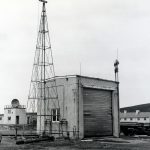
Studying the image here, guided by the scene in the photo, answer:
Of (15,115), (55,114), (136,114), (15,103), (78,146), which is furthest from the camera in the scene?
(136,114)

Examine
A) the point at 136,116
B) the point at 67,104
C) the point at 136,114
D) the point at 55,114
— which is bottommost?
the point at 136,116

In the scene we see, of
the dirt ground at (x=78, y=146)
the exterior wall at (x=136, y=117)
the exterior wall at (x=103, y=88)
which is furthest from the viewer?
the exterior wall at (x=136, y=117)

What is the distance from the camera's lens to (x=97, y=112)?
3241 cm

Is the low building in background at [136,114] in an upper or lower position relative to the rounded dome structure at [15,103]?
lower

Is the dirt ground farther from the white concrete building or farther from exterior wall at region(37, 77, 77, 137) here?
the white concrete building

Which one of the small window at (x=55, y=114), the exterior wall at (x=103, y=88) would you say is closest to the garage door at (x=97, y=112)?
the exterior wall at (x=103, y=88)

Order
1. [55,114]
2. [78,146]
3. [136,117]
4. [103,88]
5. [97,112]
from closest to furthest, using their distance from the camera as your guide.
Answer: [78,146] < [55,114] < [97,112] < [103,88] < [136,117]

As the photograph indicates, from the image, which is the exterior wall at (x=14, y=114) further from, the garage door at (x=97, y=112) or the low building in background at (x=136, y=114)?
the garage door at (x=97, y=112)

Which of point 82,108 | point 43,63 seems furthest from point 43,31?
point 82,108

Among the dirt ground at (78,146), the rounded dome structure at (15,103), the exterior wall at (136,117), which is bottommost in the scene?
the dirt ground at (78,146)

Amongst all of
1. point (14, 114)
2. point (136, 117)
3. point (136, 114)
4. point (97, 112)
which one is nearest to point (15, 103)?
point (14, 114)

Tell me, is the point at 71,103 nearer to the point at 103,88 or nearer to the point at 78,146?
the point at 103,88

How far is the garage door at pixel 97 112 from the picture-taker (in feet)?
103

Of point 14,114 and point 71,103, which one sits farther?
point 14,114
